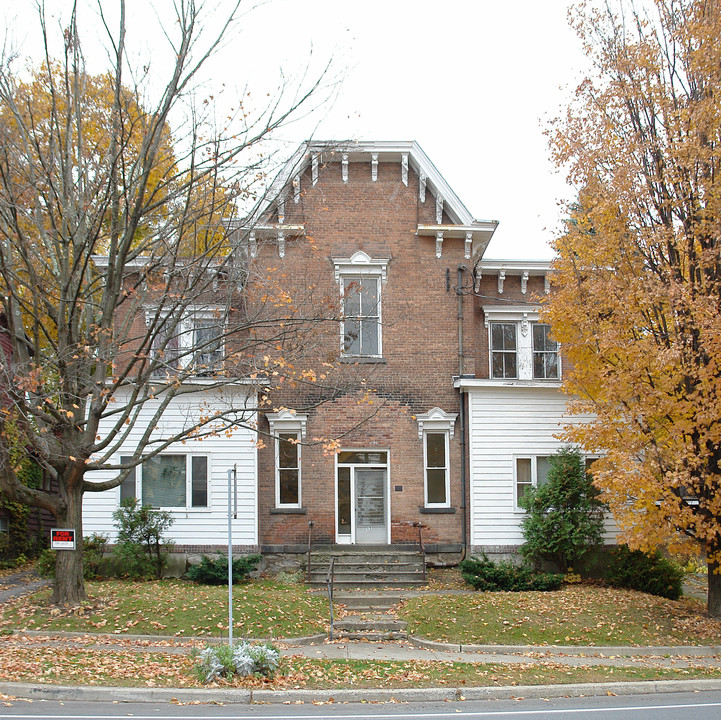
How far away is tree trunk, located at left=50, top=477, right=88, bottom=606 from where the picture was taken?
47.3ft

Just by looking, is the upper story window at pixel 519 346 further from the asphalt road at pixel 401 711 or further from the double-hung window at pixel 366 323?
the asphalt road at pixel 401 711

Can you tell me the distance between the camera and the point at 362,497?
21312 millimetres

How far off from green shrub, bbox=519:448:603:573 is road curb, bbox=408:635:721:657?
579 cm

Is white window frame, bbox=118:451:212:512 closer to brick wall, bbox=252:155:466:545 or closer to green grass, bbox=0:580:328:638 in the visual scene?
brick wall, bbox=252:155:466:545

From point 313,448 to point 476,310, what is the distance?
674 cm

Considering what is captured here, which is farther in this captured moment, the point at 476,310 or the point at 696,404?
the point at 476,310

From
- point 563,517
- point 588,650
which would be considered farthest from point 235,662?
point 563,517

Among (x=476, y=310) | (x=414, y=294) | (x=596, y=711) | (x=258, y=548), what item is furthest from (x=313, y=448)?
(x=596, y=711)

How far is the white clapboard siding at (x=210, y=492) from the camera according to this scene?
20.2 meters

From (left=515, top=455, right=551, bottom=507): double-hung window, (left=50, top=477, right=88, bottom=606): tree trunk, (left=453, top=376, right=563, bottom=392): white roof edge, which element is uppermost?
(left=453, top=376, right=563, bottom=392): white roof edge

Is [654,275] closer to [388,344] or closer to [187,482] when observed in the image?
[388,344]

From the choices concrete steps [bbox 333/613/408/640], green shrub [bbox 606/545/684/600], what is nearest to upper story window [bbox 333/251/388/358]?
green shrub [bbox 606/545/684/600]

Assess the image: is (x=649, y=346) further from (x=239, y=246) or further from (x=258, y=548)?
(x=258, y=548)

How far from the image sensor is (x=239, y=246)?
14578 mm
